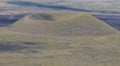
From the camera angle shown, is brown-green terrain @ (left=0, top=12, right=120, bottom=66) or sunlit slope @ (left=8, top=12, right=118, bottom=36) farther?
sunlit slope @ (left=8, top=12, right=118, bottom=36)

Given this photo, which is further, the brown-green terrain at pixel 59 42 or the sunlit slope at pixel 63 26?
the sunlit slope at pixel 63 26

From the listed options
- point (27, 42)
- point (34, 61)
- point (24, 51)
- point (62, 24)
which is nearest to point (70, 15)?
point (62, 24)

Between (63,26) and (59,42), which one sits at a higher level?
(63,26)

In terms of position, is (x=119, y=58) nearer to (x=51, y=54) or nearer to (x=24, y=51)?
(x=51, y=54)

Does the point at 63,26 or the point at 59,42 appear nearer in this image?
the point at 59,42
